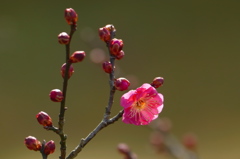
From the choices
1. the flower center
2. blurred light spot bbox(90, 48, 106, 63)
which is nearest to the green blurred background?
blurred light spot bbox(90, 48, 106, 63)

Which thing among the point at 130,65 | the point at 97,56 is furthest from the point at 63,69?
the point at 130,65

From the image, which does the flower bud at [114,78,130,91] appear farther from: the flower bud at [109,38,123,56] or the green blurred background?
the green blurred background

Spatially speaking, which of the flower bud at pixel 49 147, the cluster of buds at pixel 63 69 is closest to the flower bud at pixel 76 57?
the cluster of buds at pixel 63 69

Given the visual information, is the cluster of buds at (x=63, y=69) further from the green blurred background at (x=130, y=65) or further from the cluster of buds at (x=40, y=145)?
the green blurred background at (x=130, y=65)

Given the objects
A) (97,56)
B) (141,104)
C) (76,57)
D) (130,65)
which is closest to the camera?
(76,57)

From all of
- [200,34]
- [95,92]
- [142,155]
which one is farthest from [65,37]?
[200,34]

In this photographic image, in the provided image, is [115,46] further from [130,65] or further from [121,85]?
[130,65]

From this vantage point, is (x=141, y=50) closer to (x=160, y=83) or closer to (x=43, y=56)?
(x=43, y=56)
